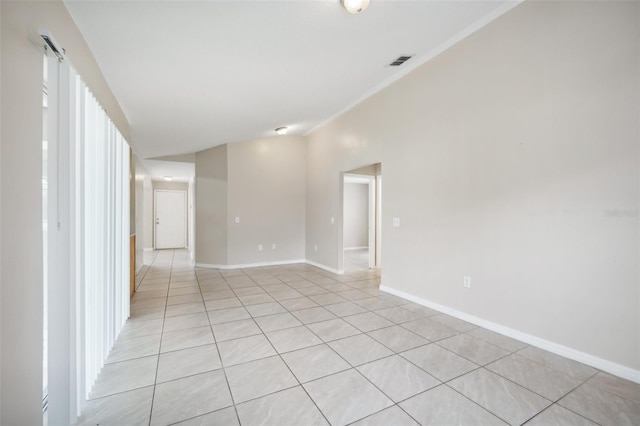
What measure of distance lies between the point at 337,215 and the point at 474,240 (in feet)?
8.79

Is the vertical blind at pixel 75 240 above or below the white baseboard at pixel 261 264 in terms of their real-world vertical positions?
above

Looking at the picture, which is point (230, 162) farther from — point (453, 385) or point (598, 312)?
point (598, 312)

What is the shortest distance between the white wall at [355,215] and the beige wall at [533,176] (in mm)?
5253

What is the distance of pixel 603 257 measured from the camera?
6.59 feet

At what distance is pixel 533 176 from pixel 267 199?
15.7ft

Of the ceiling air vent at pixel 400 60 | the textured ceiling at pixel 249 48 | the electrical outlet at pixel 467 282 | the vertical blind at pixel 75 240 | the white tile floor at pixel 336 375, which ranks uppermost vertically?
the ceiling air vent at pixel 400 60

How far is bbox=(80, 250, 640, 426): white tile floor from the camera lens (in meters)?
1.56

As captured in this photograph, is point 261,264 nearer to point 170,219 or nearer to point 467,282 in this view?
point 467,282

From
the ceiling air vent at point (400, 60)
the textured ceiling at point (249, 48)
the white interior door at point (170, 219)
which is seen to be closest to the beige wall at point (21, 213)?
the textured ceiling at point (249, 48)

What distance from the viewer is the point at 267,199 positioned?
239 inches

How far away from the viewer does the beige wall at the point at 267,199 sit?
5.79 meters

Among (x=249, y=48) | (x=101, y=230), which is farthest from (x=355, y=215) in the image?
(x=101, y=230)

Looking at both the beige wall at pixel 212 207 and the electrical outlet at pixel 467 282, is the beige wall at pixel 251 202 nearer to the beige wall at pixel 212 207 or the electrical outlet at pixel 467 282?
the beige wall at pixel 212 207

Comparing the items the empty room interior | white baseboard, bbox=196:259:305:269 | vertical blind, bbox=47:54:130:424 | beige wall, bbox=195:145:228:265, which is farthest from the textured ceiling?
white baseboard, bbox=196:259:305:269
